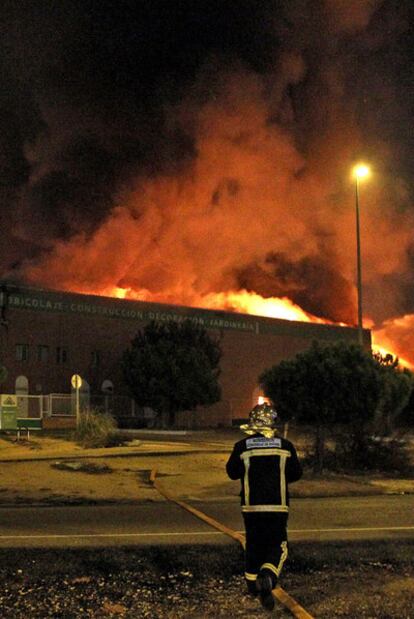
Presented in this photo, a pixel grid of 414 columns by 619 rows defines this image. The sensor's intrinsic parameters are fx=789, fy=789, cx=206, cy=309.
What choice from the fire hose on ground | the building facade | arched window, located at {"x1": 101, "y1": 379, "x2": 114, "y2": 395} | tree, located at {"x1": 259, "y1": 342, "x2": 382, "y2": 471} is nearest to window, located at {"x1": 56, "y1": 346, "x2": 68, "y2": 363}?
the building facade

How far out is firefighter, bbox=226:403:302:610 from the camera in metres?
5.96

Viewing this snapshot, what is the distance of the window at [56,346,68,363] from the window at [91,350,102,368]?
2111 mm

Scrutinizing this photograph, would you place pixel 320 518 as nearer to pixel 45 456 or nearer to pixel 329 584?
pixel 329 584

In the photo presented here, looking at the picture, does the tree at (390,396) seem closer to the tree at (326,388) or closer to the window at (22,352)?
the tree at (326,388)

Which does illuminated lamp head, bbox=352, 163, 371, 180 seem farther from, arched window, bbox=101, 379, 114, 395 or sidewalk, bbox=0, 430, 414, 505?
arched window, bbox=101, 379, 114, 395

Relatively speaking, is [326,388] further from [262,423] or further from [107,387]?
[107,387]

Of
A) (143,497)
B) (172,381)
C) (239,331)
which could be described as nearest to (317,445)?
(143,497)

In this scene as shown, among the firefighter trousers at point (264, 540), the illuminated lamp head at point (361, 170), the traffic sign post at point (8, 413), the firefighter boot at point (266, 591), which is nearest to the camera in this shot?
the firefighter boot at point (266, 591)

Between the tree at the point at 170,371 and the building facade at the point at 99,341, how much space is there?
4.35 metres

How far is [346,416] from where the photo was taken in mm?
17375

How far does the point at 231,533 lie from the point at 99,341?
41.2 metres

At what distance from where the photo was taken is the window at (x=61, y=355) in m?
47.7

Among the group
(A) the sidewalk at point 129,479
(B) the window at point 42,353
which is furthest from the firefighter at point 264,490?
(B) the window at point 42,353

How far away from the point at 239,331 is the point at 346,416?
133 feet
